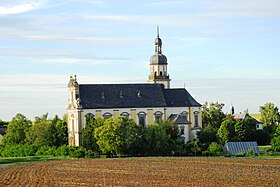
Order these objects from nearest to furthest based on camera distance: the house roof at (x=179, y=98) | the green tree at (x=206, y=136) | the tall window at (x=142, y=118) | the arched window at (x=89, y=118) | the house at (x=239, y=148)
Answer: the house at (x=239, y=148) < the arched window at (x=89, y=118) < the green tree at (x=206, y=136) < the tall window at (x=142, y=118) < the house roof at (x=179, y=98)

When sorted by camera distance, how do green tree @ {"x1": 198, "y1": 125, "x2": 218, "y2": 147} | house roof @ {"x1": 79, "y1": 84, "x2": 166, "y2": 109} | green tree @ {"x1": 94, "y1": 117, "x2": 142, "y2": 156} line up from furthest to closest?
1. house roof @ {"x1": 79, "y1": 84, "x2": 166, "y2": 109}
2. green tree @ {"x1": 198, "y1": 125, "x2": 218, "y2": 147}
3. green tree @ {"x1": 94, "y1": 117, "x2": 142, "y2": 156}

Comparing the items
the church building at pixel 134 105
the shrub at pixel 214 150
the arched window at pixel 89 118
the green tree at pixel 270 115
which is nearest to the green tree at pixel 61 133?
the church building at pixel 134 105

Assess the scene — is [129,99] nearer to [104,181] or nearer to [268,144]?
[268,144]

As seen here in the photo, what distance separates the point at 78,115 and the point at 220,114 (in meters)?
31.2

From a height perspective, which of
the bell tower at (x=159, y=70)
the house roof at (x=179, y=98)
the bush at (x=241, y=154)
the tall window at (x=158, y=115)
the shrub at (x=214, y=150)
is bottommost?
the bush at (x=241, y=154)

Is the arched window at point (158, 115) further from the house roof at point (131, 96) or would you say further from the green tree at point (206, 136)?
the green tree at point (206, 136)

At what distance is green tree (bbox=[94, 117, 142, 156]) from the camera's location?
88.4m

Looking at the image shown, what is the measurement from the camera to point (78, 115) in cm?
9712

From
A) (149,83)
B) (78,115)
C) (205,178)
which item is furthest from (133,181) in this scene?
(149,83)

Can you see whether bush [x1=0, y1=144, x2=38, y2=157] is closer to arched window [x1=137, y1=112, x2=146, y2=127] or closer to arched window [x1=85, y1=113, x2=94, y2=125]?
arched window [x1=85, y1=113, x2=94, y2=125]

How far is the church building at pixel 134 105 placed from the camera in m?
98.6

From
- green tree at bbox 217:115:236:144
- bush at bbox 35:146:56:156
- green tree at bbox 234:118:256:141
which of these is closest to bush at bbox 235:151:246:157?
green tree at bbox 217:115:236:144

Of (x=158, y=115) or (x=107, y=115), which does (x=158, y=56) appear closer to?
(x=158, y=115)

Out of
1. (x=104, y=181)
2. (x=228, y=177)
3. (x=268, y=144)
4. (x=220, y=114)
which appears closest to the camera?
(x=104, y=181)
